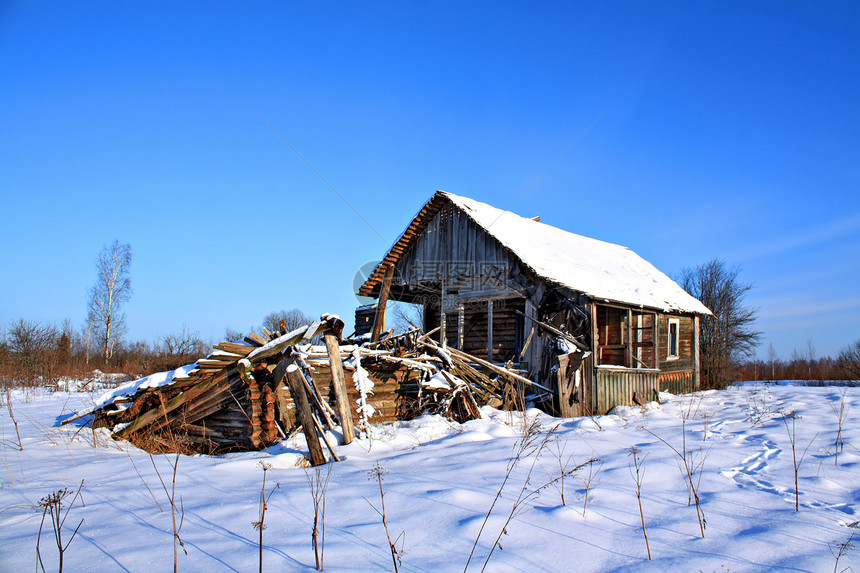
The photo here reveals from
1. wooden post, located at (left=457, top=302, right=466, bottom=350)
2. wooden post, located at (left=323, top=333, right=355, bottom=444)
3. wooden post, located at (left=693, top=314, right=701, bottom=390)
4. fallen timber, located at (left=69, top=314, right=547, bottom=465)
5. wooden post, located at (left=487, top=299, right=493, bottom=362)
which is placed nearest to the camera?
wooden post, located at (left=323, top=333, right=355, bottom=444)

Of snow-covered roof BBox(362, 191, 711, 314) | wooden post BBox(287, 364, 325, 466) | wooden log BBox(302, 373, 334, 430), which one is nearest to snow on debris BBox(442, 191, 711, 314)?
snow-covered roof BBox(362, 191, 711, 314)

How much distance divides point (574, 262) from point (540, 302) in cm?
317

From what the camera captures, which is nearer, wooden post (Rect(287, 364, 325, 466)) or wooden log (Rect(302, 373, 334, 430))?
wooden post (Rect(287, 364, 325, 466))

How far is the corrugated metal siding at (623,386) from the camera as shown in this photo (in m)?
11.6

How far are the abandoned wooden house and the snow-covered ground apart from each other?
463cm

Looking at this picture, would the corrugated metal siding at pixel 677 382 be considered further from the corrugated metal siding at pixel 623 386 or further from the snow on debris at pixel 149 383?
the snow on debris at pixel 149 383

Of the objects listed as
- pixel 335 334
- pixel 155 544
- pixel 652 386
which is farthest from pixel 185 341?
pixel 155 544

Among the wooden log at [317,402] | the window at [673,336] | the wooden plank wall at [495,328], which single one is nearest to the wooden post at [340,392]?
the wooden log at [317,402]

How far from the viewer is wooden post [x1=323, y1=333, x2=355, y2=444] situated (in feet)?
23.6

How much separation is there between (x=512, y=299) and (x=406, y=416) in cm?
553

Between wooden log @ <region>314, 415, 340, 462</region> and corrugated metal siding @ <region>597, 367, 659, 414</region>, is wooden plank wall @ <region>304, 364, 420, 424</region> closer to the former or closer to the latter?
wooden log @ <region>314, 415, 340, 462</region>

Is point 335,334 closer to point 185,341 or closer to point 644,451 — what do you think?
point 644,451

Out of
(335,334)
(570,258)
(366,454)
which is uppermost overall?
(570,258)

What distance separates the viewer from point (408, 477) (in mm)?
5043
